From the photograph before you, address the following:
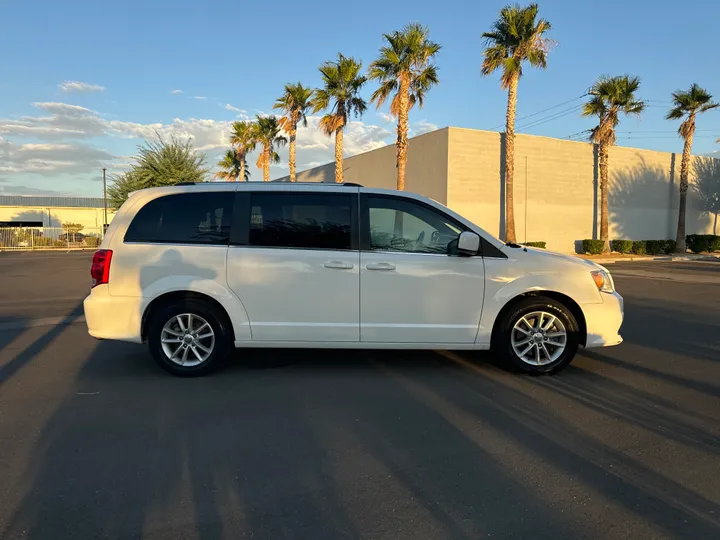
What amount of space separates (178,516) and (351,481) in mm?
1026

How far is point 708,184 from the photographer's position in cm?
3575

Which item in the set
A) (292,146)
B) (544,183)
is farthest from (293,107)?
(544,183)

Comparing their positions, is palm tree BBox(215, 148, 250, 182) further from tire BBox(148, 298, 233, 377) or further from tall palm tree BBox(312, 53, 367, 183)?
tire BBox(148, 298, 233, 377)

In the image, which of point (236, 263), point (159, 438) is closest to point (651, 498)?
point (159, 438)

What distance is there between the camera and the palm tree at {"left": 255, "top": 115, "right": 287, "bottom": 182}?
3706cm

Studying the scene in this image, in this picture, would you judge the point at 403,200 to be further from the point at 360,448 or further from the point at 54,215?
the point at 54,215

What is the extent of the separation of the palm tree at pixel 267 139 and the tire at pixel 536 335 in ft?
106

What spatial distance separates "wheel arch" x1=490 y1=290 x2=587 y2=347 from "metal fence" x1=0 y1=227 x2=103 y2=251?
4378 centimetres

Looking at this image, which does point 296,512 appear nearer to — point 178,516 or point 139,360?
point 178,516

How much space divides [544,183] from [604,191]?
11.4ft

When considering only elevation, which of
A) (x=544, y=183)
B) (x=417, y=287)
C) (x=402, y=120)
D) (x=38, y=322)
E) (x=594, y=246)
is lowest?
(x=38, y=322)

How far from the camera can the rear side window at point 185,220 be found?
17.5ft

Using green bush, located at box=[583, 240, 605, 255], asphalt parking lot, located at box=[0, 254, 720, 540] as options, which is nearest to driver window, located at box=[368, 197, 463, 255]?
asphalt parking lot, located at box=[0, 254, 720, 540]

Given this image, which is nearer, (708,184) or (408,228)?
(408,228)
